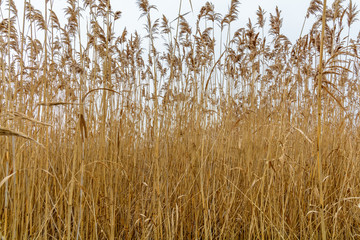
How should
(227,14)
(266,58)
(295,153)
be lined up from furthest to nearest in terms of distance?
(266,58) < (295,153) < (227,14)

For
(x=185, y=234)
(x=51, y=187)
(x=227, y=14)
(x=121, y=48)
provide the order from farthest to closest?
(x=121, y=48), (x=51, y=187), (x=227, y=14), (x=185, y=234)

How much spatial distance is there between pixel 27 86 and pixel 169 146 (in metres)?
1.76

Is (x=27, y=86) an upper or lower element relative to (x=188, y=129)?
upper

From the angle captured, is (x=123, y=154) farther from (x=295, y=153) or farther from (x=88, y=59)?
(x=295, y=153)

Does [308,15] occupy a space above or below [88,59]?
above

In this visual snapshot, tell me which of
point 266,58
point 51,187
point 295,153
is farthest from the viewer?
point 266,58

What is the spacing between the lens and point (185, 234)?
223cm

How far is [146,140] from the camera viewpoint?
282 centimetres

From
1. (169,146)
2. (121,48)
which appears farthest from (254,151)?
(121,48)

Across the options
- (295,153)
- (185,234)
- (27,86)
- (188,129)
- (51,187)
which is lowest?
(185,234)

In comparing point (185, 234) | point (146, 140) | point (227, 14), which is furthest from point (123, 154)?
point (227, 14)

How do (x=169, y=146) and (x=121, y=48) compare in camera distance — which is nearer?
(x=169, y=146)

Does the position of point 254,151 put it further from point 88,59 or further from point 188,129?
point 88,59

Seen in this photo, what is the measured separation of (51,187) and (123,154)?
0.70m
